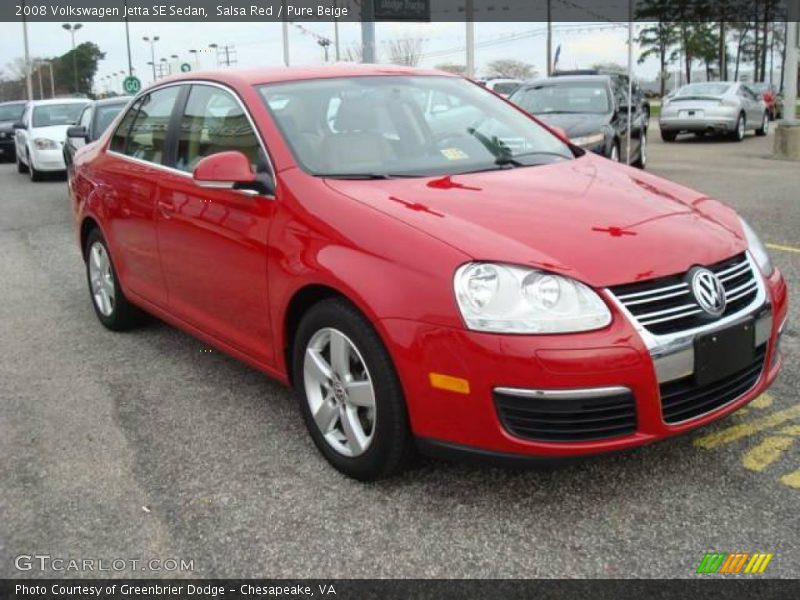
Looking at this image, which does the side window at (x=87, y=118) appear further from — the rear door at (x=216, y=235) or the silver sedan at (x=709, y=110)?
the silver sedan at (x=709, y=110)

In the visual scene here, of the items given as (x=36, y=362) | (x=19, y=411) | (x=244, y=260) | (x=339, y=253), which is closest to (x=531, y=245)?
(x=339, y=253)

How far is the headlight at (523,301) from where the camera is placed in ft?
8.75

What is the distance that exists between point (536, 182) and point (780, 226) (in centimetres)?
564

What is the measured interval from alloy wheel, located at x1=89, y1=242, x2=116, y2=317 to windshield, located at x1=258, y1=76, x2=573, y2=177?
77.9 inches

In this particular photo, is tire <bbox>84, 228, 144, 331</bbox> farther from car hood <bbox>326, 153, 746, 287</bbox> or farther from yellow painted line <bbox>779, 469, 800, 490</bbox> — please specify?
yellow painted line <bbox>779, 469, 800, 490</bbox>

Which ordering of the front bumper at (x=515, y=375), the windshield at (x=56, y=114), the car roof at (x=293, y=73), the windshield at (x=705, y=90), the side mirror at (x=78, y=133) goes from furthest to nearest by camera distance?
the windshield at (x=705, y=90)
the windshield at (x=56, y=114)
the side mirror at (x=78, y=133)
the car roof at (x=293, y=73)
the front bumper at (x=515, y=375)

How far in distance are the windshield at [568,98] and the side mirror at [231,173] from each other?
8832 mm

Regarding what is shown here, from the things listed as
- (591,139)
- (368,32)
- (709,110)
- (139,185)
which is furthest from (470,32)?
(139,185)

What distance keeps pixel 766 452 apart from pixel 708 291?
876 mm

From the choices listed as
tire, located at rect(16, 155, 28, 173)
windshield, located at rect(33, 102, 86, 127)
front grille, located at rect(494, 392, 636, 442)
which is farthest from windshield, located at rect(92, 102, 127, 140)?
front grille, located at rect(494, 392, 636, 442)

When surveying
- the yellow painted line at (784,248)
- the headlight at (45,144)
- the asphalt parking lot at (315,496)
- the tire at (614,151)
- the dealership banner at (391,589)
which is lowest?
the dealership banner at (391,589)

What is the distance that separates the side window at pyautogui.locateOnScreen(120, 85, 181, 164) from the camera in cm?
450

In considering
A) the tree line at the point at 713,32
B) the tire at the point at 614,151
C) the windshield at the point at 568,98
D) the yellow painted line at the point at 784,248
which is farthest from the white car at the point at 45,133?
the tree line at the point at 713,32

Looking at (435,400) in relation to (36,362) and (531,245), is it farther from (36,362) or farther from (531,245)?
(36,362)
